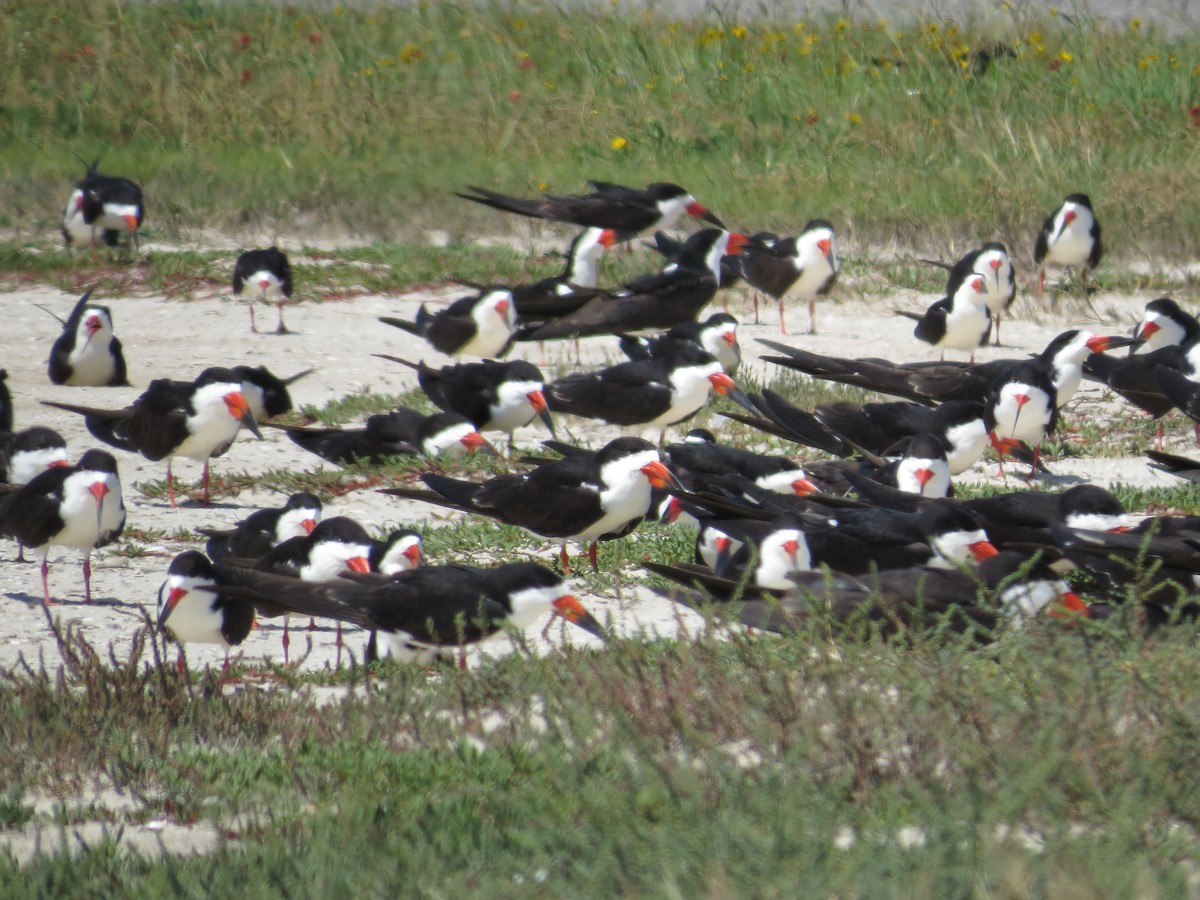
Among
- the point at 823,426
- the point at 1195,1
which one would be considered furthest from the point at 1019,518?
the point at 1195,1

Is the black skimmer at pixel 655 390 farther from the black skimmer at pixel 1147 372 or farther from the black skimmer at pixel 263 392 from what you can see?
the black skimmer at pixel 1147 372

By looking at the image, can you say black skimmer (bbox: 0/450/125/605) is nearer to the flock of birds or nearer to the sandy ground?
A: the flock of birds

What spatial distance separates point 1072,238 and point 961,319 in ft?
7.73

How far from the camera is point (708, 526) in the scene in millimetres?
7066

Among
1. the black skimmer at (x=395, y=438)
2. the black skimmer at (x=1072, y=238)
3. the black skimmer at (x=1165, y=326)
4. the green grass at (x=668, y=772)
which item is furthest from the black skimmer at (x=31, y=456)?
the black skimmer at (x=1072, y=238)

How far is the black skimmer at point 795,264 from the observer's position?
1280 centimetres

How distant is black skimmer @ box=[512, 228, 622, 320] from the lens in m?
11.8

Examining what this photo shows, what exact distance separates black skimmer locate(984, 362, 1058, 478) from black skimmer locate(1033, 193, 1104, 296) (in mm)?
4417

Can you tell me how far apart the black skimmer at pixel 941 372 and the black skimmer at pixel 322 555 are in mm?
3928

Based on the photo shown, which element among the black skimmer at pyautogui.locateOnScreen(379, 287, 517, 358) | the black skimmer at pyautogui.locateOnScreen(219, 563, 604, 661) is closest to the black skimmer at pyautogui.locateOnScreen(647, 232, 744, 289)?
the black skimmer at pyautogui.locateOnScreen(379, 287, 517, 358)

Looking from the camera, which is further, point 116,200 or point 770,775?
point 116,200

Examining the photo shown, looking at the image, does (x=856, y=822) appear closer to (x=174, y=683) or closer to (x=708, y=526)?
(x=174, y=683)

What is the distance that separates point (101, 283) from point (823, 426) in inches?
292

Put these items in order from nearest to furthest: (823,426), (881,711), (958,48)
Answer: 1. (881,711)
2. (823,426)
3. (958,48)
